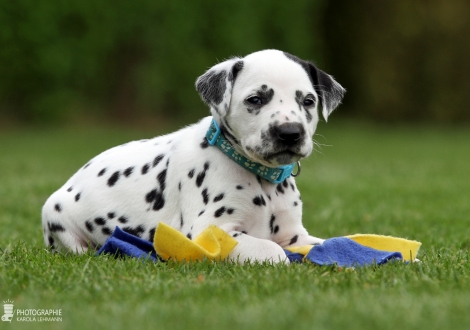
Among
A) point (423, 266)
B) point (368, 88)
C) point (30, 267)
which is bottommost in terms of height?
point (30, 267)

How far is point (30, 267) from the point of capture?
4.41 metres

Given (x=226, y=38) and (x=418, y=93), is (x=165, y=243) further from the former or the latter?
(x=418, y=93)

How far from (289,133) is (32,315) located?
1982 millimetres

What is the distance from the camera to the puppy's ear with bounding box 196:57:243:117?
500 cm

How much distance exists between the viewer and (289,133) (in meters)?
4.65

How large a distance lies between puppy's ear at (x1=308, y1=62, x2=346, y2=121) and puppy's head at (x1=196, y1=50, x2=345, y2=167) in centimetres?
1

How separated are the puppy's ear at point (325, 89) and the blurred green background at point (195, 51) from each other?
16.7m

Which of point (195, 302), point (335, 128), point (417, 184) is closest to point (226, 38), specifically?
point (335, 128)

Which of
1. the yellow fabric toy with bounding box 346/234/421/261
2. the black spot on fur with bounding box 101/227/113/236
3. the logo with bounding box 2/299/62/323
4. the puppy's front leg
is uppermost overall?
the yellow fabric toy with bounding box 346/234/421/261

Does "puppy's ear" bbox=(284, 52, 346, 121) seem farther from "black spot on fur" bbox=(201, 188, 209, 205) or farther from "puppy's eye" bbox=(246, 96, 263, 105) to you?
"black spot on fur" bbox=(201, 188, 209, 205)

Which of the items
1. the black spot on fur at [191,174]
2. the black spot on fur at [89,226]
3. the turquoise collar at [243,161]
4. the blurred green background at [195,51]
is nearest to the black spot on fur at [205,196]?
the black spot on fur at [191,174]

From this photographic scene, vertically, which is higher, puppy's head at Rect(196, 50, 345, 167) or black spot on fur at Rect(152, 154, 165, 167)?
puppy's head at Rect(196, 50, 345, 167)

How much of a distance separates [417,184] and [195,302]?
28.0 ft

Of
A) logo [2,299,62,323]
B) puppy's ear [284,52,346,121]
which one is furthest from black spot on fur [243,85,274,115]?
logo [2,299,62,323]
